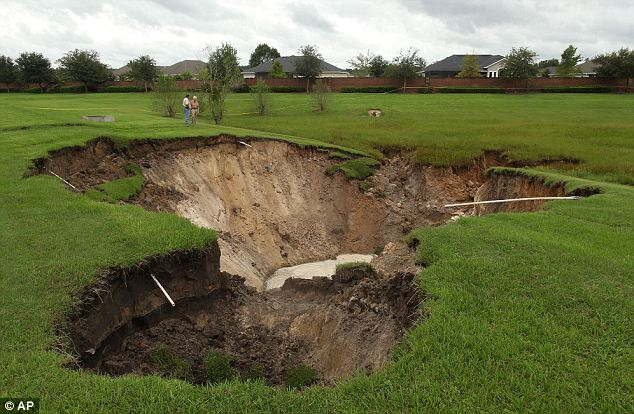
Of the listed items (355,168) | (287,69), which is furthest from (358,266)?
(287,69)

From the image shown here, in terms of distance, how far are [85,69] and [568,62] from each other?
214ft

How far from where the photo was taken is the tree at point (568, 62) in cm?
6566

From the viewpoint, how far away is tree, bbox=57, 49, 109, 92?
190 ft

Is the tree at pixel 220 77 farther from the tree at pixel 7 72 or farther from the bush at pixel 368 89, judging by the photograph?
the tree at pixel 7 72

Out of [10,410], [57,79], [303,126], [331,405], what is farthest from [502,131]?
[57,79]

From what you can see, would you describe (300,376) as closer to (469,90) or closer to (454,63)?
(469,90)

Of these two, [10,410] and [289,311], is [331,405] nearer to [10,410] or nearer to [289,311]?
[10,410]

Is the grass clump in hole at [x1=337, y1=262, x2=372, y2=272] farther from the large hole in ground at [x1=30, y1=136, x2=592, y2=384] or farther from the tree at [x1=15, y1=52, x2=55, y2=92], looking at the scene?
the tree at [x1=15, y1=52, x2=55, y2=92]

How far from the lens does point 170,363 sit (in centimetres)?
775

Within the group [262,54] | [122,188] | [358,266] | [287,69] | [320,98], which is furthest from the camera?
[262,54]

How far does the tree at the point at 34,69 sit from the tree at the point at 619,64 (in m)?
68.9

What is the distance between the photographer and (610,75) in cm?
5488

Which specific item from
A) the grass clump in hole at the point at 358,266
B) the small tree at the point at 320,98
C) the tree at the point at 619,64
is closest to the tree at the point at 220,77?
the small tree at the point at 320,98

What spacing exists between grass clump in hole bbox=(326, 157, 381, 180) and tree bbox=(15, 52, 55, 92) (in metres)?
53.9
